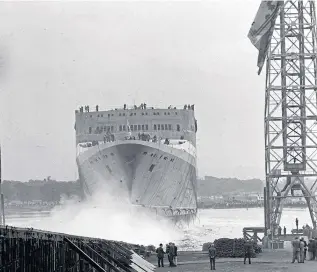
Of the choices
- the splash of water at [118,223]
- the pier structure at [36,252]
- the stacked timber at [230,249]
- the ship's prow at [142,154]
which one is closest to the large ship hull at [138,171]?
the ship's prow at [142,154]

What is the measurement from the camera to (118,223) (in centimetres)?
6175

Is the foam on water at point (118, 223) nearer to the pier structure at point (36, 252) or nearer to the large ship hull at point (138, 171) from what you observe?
the large ship hull at point (138, 171)

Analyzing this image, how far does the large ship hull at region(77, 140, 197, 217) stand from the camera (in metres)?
64.3

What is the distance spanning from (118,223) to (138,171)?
5.33m

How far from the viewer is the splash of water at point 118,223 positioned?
61625mm

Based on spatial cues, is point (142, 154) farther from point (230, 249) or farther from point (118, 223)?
point (230, 249)

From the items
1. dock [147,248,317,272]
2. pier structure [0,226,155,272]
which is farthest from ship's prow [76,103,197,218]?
pier structure [0,226,155,272]

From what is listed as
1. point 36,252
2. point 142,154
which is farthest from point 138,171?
point 36,252

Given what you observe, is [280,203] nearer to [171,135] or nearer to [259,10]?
[259,10]

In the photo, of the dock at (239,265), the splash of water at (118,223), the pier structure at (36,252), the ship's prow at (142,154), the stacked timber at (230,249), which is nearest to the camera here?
the pier structure at (36,252)

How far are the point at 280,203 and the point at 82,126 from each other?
30.7m

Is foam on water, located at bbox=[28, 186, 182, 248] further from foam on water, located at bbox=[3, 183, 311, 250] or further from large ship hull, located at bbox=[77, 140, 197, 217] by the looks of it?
large ship hull, located at bbox=[77, 140, 197, 217]

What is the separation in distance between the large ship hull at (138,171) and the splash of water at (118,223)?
31.1 inches

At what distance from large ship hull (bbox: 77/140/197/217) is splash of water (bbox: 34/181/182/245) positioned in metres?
0.79
